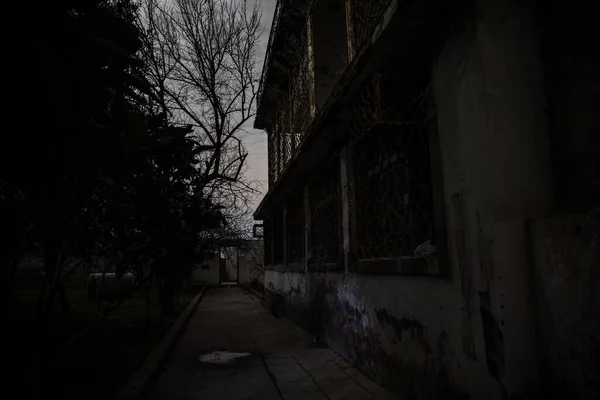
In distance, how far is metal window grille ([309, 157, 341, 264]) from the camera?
703cm

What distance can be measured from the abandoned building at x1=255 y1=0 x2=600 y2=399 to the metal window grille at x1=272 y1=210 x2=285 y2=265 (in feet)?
26.7

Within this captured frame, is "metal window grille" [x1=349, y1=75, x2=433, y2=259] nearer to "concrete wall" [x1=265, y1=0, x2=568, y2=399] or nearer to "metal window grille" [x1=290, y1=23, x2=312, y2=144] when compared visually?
"concrete wall" [x1=265, y1=0, x2=568, y2=399]

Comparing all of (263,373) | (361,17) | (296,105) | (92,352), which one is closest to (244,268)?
(296,105)

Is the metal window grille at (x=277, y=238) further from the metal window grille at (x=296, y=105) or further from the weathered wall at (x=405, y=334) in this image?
the weathered wall at (x=405, y=334)

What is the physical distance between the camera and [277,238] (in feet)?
46.5

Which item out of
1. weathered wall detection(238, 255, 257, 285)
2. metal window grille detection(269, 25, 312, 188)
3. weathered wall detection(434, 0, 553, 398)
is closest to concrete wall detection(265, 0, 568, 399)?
weathered wall detection(434, 0, 553, 398)

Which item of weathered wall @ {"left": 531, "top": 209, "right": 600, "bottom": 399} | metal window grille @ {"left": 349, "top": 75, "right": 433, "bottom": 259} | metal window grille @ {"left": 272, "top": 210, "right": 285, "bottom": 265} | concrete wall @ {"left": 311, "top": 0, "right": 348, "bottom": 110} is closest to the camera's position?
weathered wall @ {"left": 531, "top": 209, "right": 600, "bottom": 399}

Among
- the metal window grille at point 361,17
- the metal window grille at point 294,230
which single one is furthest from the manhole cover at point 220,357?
the metal window grille at point 361,17

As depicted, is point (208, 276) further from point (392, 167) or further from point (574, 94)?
point (574, 94)

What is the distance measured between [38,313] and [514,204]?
129 inches

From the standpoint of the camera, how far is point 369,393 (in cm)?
455

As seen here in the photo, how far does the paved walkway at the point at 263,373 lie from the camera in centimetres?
477

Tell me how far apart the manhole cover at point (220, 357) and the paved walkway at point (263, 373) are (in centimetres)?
13

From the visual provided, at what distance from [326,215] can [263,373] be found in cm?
286
